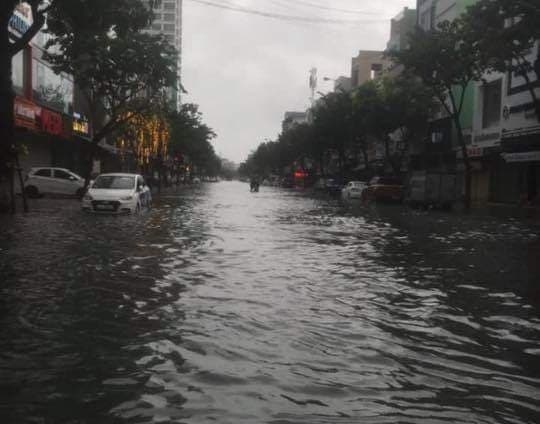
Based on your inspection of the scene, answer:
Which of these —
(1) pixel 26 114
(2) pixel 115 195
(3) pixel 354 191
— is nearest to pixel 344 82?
(3) pixel 354 191

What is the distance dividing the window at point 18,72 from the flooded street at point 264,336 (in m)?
26.3

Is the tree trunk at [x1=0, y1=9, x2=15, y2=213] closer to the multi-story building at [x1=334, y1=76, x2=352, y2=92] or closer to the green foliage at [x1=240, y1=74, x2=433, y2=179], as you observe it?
the green foliage at [x1=240, y1=74, x2=433, y2=179]

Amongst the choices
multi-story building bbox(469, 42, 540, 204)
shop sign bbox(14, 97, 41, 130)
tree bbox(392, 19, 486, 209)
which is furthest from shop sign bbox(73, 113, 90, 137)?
multi-story building bbox(469, 42, 540, 204)

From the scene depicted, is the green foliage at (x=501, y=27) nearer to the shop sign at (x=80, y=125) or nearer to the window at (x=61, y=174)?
the window at (x=61, y=174)

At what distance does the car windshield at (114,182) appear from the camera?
2442cm

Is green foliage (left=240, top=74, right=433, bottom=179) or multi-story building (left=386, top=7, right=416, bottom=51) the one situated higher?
multi-story building (left=386, top=7, right=416, bottom=51)

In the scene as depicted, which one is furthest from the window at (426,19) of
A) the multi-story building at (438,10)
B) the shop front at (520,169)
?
the shop front at (520,169)

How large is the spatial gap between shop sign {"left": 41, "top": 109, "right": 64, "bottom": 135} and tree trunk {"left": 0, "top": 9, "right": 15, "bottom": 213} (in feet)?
54.9

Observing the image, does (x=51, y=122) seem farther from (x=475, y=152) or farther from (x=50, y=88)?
(x=475, y=152)

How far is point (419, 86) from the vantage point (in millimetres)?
48469

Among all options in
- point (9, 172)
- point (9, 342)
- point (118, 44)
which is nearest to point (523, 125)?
point (118, 44)

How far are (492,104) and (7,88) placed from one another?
32445 millimetres

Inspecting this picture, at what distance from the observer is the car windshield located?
80.1 ft

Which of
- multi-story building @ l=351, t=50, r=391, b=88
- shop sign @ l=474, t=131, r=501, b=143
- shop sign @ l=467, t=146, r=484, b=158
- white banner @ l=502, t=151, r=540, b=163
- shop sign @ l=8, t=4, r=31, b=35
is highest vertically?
multi-story building @ l=351, t=50, r=391, b=88
